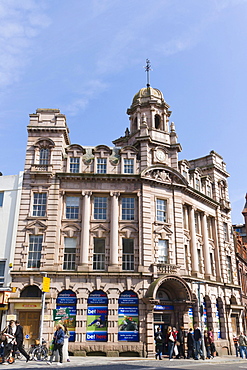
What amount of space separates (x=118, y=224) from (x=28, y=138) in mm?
11756

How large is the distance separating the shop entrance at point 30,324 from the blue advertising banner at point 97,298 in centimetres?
423

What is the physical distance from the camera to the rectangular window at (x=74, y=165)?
3295 cm

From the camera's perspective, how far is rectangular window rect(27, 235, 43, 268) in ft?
96.8

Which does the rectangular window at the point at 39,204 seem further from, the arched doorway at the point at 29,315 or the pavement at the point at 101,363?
the pavement at the point at 101,363

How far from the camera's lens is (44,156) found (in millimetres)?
33062

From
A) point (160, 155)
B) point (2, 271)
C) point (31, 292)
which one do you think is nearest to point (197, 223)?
point (160, 155)

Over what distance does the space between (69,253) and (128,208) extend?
6.59 m

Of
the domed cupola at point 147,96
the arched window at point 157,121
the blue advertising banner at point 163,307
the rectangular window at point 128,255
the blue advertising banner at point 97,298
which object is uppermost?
the domed cupola at point 147,96

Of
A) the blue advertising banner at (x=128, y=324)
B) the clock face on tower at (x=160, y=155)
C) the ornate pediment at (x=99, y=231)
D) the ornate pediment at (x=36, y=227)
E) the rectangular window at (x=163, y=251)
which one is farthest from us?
the clock face on tower at (x=160, y=155)

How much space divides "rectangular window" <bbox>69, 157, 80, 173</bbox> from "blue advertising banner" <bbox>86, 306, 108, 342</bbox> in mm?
12176

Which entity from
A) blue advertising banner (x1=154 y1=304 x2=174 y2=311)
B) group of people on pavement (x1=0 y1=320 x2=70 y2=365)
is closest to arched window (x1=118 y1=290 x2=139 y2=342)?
blue advertising banner (x1=154 y1=304 x2=174 y2=311)

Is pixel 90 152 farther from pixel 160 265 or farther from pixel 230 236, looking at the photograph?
pixel 230 236

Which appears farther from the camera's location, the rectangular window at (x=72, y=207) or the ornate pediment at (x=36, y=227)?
the rectangular window at (x=72, y=207)

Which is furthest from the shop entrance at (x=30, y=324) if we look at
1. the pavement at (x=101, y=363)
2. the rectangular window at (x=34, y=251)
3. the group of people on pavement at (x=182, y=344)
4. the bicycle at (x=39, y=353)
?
the group of people on pavement at (x=182, y=344)
